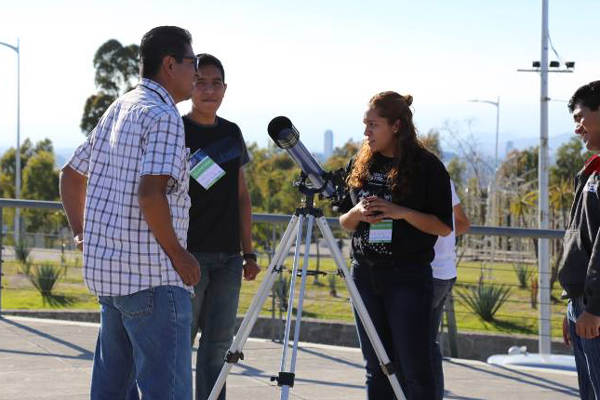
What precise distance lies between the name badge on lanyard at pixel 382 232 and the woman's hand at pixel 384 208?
3 cm

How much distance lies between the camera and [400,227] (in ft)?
13.5

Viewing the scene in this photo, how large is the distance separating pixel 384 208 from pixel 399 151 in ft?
0.85

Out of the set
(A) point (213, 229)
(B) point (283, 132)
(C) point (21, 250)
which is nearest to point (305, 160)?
(B) point (283, 132)

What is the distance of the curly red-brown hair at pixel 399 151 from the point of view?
411 centimetres

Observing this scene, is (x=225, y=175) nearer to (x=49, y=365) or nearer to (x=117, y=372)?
(x=117, y=372)

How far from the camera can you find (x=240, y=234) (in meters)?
4.74

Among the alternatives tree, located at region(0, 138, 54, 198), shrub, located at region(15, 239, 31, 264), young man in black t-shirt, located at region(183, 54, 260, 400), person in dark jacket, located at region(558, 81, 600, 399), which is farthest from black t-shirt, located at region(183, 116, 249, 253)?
tree, located at region(0, 138, 54, 198)

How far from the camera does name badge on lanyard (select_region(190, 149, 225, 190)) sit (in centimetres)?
436

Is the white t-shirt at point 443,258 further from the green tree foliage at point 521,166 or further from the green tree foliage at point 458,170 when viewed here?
the green tree foliage at point 458,170

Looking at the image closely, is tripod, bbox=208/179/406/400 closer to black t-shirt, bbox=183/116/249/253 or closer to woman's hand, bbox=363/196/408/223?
woman's hand, bbox=363/196/408/223

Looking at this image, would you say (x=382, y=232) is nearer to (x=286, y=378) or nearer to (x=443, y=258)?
(x=443, y=258)

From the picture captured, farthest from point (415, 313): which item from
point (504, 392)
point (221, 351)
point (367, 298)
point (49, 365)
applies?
point (49, 365)

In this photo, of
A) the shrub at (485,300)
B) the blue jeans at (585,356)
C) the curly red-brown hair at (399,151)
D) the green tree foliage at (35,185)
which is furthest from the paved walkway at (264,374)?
the green tree foliage at (35,185)

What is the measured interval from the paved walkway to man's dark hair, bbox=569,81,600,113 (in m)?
2.69
